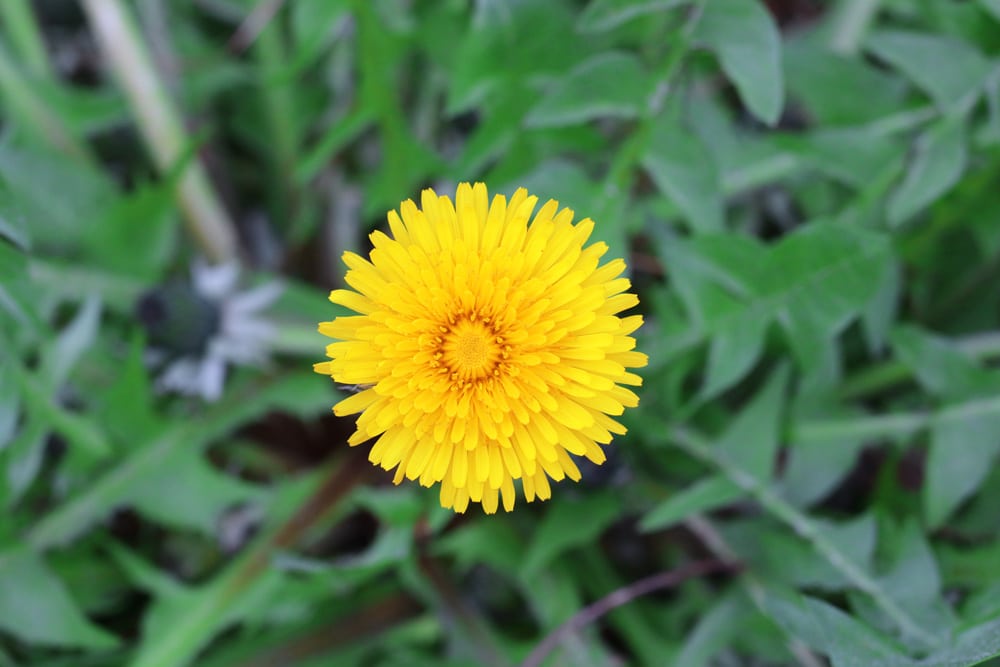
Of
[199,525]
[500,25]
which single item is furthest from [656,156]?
[199,525]

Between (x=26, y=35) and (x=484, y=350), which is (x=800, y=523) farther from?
(x=26, y=35)

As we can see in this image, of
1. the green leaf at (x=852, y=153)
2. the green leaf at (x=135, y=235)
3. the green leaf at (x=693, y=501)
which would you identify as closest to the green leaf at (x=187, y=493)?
the green leaf at (x=135, y=235)

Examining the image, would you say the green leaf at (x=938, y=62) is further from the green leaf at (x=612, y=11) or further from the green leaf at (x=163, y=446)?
the green leaf at (x=163, y=446)

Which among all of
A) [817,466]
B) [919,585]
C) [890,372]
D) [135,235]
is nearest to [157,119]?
[135,235]

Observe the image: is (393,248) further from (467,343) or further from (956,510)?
(956,510)

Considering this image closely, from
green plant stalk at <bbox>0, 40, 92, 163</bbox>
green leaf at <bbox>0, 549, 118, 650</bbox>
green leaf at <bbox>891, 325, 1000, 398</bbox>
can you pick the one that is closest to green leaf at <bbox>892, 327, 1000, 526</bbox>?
green leaf at <bbox>891, 325, 1000, 398</bbox>
